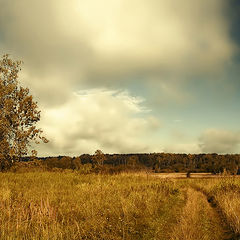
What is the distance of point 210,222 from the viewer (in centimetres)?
967

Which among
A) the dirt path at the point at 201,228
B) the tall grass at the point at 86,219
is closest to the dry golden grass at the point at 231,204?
the dirt path at the point at 201,228

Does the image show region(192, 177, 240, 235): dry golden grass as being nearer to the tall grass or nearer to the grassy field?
the grassy field

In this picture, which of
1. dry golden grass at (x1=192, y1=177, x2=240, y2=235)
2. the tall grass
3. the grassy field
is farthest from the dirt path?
the tall grass

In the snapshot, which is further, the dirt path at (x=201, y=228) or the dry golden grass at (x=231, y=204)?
the dry golden grass at (x=231, y=204)

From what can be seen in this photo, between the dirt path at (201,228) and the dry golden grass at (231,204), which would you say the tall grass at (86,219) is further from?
the dry golden grass at (231,204)

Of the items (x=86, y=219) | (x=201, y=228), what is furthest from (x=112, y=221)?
(x=201, y=228)

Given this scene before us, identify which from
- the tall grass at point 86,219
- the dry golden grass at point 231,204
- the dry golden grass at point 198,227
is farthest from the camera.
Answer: the dry golden grass at point 231,204

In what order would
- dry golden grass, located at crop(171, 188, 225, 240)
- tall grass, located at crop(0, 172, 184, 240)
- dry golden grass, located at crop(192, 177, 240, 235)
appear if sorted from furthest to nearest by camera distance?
dry golden grass, located at crop(192, 177, 240, 235) < dry golden grass, located at crop(171, 188, 225, 240) < tall grass, located at crop(0, 172, 184, 240)

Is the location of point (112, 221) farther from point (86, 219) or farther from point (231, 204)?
point (231, 204)

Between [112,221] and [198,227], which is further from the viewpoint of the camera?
[112,221]

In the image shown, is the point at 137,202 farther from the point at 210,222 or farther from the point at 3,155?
the point at 3,155

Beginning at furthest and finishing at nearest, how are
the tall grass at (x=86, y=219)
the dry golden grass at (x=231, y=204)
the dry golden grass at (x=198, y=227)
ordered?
the dry golden grass at (x=231, y=204)
the dry golden grass at (x=198, y=227)
the tall grass at (x=86, y=219)

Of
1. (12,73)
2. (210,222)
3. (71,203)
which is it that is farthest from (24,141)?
(210,222)

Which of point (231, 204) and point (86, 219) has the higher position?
point (231, 204)
